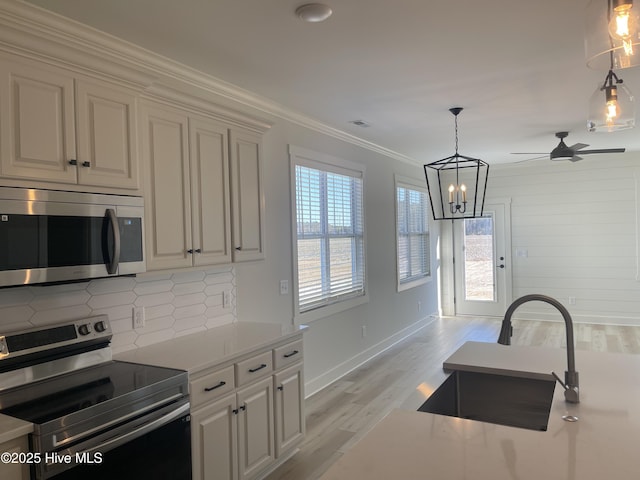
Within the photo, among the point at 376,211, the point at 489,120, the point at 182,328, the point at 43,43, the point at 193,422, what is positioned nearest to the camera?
the point at 43,43

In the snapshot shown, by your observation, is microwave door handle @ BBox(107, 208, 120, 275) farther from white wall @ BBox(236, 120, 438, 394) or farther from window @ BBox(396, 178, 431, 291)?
window @ BBox(396, 178, 431, 291)

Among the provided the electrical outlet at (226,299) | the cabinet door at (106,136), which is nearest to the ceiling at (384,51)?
the cabinet door at (106,136)

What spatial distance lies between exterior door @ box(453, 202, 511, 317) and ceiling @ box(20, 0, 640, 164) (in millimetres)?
3588

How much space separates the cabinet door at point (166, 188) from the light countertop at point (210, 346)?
49 centimetres

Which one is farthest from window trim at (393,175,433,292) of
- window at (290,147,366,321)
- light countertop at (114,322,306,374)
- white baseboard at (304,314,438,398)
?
light countertop at (114,322,306,374)

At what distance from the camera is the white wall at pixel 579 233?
693cm

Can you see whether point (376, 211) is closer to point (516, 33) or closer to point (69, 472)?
point (516, 33)

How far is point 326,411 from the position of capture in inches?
154

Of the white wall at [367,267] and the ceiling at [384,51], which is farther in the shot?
the white wall at [367,267]

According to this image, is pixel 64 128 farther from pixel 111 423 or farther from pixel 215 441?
pixel 215 441

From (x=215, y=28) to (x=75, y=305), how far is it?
1.63 meters

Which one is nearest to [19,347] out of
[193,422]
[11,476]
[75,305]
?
[75,305]

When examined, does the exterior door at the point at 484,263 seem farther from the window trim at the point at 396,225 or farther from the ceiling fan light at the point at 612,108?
the ceiling fan light at the point at 612,108

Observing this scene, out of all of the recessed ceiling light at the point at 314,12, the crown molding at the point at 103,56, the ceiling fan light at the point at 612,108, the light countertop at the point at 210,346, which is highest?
the recessed ceiling light at the point at 314,12
